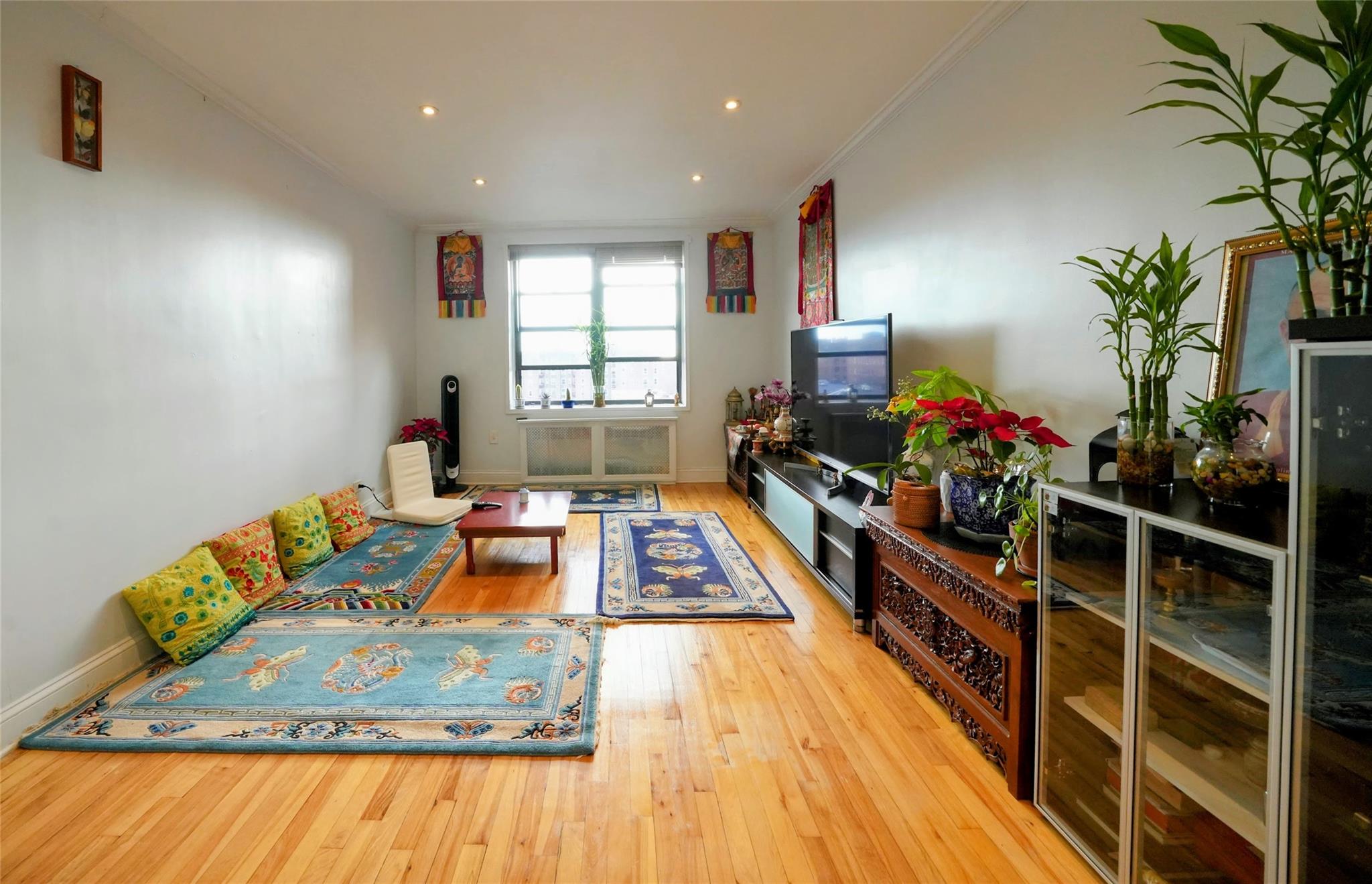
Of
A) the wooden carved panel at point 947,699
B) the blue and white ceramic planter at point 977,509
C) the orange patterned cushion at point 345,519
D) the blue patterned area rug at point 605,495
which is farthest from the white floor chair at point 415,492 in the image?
the blue and white ceramic planter at point 977,509

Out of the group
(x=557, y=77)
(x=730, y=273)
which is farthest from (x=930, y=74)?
(x=730, y=273)

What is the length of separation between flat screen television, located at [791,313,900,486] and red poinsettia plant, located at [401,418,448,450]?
342 cm

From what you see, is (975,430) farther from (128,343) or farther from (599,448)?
(599,448)

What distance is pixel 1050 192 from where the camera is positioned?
7.29 ft

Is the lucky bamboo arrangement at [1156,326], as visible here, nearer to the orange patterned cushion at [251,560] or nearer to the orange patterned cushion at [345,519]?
the orange patterned cushion at [251,560]

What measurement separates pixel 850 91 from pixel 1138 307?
2239 mm

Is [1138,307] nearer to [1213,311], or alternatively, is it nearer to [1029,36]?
[1213,311]

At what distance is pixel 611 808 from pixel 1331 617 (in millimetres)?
1583

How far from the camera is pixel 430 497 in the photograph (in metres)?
5.21

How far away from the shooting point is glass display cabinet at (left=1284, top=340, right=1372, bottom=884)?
36.0 inches

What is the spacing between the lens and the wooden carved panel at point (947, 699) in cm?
182

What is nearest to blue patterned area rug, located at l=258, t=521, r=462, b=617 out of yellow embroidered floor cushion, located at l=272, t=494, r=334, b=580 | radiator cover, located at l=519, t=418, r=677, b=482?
yellow embroidered floor cushion, located at l=272, t=494, r=334, b=580

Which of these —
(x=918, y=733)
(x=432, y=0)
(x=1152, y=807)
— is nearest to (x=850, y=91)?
(x=432, y=0)

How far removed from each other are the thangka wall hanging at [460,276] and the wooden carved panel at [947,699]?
521cm
